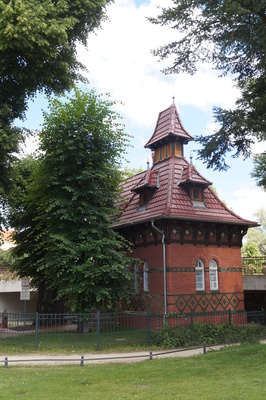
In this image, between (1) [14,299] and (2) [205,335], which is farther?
(1) [14,299]

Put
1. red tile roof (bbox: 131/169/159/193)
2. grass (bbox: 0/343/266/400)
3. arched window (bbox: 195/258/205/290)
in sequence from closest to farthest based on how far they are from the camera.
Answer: grass (bbox: 0/343/266/400), arched window (bbox: 195/258/205/290), red tile roof (bbox: 131/169/159/193)

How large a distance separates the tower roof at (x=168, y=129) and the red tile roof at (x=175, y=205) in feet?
4.36

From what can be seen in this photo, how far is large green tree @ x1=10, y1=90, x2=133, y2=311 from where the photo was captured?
719 inches

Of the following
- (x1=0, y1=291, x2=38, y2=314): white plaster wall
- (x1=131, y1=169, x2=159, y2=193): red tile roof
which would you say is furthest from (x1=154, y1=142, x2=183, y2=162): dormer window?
(x1=0, y1=291, x2=38, y2=314): white plaster wall

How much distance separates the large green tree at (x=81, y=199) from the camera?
1825 centimetres

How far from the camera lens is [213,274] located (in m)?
21.9

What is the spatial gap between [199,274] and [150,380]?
1103cm

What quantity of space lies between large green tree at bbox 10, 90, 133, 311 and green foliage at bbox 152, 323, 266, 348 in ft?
9.13

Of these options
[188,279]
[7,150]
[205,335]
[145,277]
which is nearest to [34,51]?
[7,150]

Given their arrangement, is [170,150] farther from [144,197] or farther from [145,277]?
[145,277]

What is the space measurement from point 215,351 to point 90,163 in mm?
9966

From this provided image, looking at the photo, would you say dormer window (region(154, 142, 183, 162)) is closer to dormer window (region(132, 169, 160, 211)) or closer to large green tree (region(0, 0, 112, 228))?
dormer window (region(132, 169, 160, 211))

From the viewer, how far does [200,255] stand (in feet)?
70.0

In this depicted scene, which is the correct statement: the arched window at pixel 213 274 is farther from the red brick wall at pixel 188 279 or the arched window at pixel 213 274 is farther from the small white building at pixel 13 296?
the small white building at pixel 13 296
